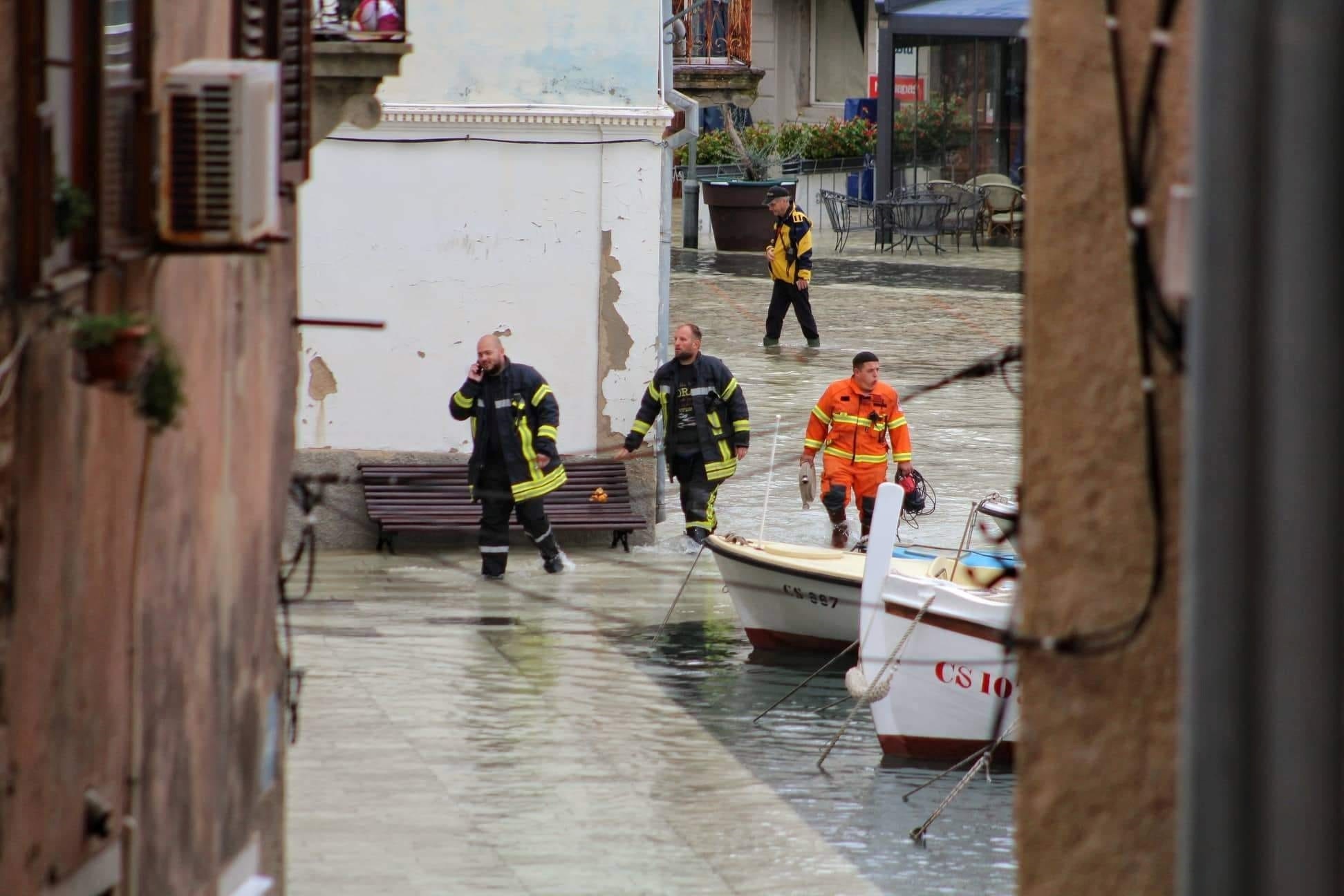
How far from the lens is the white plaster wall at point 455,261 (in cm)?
1703

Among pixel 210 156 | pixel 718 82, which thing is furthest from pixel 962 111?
pixel 210 156

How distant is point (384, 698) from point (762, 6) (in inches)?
1444

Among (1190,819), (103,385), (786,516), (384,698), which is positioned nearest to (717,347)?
(786,516)

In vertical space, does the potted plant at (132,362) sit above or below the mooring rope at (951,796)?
above

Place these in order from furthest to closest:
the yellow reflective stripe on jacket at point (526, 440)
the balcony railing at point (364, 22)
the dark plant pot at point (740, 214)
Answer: the dark plant pot at point (740, 214), the yellow reflective stripe on jacket at point (526, 440), the balcony railing at point (364, 22)

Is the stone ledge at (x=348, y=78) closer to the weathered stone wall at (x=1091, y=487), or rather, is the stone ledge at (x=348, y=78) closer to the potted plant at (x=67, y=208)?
the potted plant at (x=67, y=208)

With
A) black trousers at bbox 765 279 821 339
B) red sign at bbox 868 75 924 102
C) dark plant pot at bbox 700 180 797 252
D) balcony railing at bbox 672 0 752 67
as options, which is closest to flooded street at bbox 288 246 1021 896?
black trousers at bbox 765 279 821 339

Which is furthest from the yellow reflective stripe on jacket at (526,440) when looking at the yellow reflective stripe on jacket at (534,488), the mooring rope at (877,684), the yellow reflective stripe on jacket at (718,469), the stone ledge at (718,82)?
the stone ledge at (718,82)

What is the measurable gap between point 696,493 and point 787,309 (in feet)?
28.8

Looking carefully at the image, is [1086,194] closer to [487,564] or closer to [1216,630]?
[1216,630]

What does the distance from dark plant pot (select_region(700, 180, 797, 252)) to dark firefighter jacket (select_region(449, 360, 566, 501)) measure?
19.7m

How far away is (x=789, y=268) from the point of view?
2559 cm

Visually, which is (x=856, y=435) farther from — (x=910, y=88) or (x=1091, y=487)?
(x=910, y=88)

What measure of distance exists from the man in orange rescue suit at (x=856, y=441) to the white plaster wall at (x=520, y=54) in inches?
114
